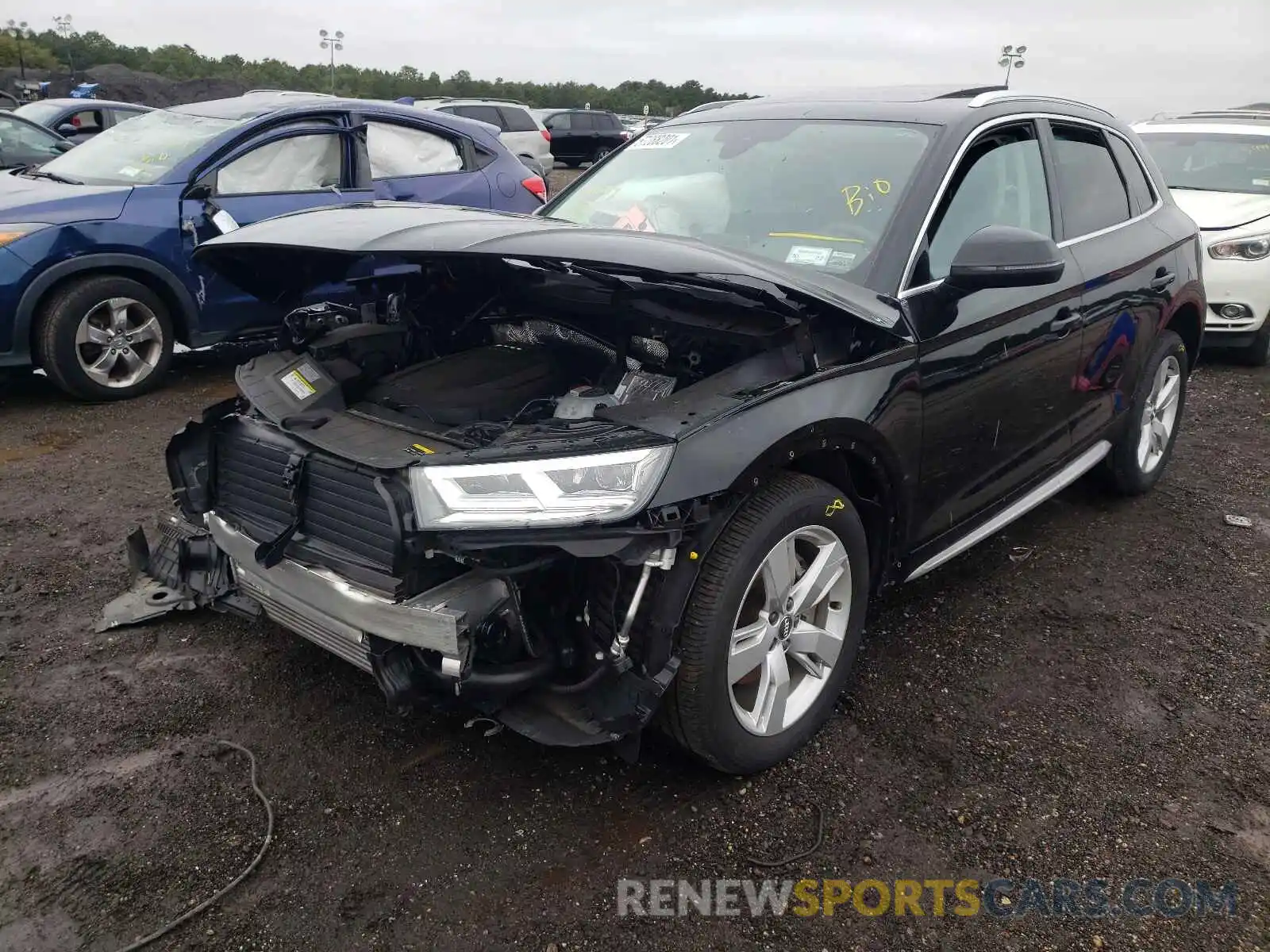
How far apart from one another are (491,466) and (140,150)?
5.24m

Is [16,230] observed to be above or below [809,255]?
below

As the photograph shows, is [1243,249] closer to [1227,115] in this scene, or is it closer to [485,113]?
[1227,115]

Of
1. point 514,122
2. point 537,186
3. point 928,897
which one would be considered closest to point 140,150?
point 537,186

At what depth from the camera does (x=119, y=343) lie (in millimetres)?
5520

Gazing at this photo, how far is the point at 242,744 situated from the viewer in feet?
8.69

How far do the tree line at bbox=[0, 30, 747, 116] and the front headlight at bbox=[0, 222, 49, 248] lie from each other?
47615 millimetres

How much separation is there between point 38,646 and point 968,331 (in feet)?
10.3

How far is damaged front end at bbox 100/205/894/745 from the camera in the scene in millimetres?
2113

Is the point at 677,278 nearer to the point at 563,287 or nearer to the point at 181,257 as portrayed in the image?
the point at 563,287

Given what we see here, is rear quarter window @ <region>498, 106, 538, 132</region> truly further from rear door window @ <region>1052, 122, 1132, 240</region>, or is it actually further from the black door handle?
the black door handle

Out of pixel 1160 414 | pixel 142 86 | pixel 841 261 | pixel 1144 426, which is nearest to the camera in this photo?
pixel 841 261

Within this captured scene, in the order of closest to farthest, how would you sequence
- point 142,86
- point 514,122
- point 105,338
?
point 105,338 → point 514,122 → point 142,86

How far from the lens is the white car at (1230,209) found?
6965mm

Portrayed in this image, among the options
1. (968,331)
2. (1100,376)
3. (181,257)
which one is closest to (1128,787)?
(968,331)
